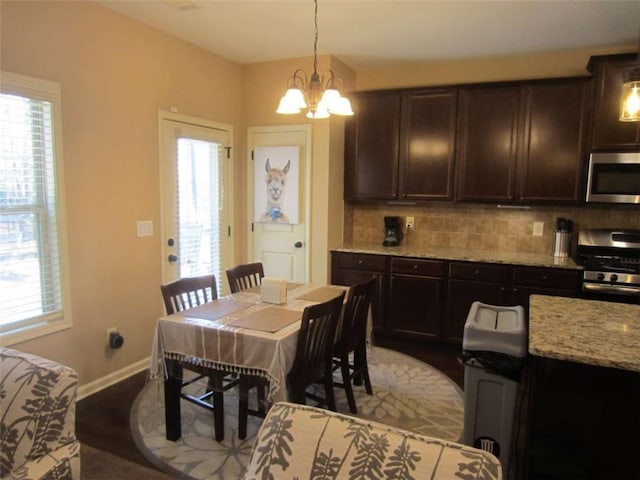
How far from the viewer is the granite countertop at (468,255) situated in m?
3.82

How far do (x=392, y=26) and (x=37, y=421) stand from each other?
11.2ft

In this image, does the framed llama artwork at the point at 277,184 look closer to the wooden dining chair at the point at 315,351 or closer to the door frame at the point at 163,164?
the door frame at the point at 163,164

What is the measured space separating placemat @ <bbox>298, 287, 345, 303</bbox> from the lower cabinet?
118 centimetres

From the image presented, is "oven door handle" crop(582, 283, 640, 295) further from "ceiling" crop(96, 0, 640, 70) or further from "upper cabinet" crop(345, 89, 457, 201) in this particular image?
"ceiling" crop(96, 0, 640, 70)

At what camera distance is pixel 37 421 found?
4.99 ft

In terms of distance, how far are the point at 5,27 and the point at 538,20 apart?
3.56m


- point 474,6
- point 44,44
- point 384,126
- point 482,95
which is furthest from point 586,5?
A: point 44,44

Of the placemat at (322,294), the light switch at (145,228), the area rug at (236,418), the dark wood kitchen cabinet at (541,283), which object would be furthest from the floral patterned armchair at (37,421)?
the dark wood kitchen cabinet at (541,283)

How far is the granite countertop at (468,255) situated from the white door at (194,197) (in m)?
1.20

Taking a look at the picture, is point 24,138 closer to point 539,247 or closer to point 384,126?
point 384,126

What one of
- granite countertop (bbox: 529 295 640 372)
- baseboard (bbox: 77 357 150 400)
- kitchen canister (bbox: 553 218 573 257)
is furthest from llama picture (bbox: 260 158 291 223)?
granite countertop (bbox: 529 295 640 372)

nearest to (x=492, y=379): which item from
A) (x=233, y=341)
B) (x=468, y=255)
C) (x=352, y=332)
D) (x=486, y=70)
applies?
(x=352, y=332)

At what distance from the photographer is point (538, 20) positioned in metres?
3.32

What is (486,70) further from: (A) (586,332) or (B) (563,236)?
(A) (586,332)
